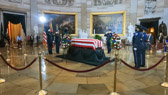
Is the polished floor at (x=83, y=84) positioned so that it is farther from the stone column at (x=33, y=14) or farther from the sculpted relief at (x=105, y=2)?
the sculpted relief at (x=105, y=2)

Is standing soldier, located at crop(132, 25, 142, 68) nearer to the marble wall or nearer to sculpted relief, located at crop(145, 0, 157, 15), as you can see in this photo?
the marble wall

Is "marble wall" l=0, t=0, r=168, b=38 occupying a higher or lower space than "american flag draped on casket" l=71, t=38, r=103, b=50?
higher

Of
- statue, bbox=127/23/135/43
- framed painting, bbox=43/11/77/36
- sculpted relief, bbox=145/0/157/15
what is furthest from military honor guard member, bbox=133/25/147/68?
framed painting, bbox=43/11/77/36

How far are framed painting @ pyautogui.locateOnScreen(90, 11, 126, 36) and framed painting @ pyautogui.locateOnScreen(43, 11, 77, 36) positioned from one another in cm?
261

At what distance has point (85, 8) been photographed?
1897 cm

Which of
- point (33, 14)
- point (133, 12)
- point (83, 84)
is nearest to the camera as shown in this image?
point (83, 84)

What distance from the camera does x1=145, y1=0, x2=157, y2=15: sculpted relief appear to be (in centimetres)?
1482

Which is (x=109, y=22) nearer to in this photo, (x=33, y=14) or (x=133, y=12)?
(x=133, y=12)

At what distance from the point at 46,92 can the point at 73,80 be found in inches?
45.0

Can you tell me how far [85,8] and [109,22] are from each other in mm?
4178

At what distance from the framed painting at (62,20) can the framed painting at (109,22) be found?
2.61m

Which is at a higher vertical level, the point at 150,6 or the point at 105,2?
the point at 105,2

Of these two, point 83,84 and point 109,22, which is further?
point 109,22

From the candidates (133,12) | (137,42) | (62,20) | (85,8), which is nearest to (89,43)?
(137,42)
